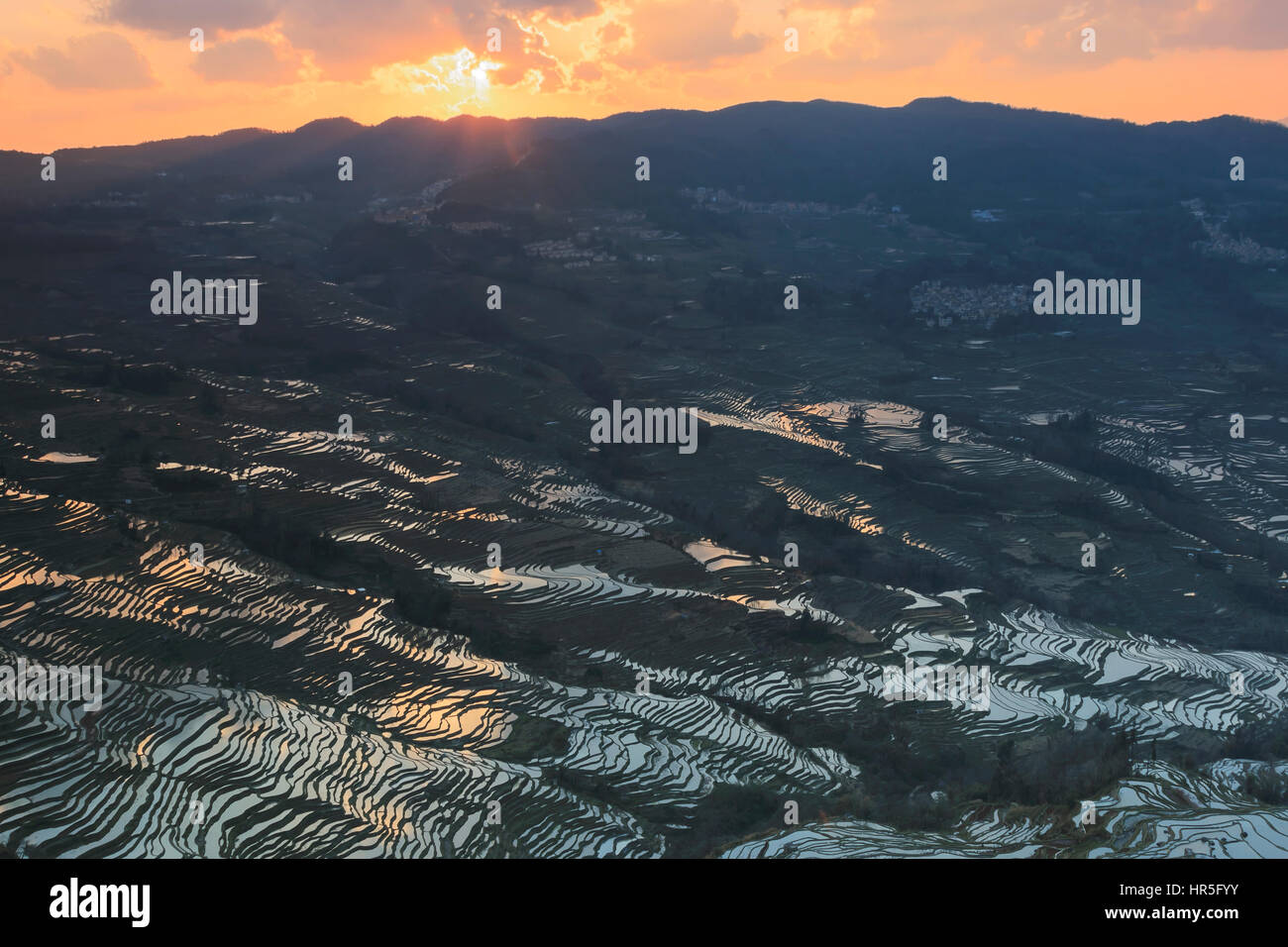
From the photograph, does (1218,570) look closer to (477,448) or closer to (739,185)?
(477,448)

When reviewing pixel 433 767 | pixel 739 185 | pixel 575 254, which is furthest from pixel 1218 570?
pixel 739 185
